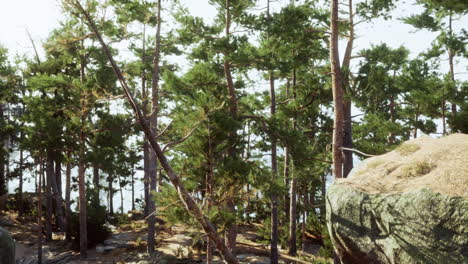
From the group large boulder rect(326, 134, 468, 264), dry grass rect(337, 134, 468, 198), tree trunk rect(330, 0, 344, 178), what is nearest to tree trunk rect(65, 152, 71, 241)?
tree trunk rect(330, 0, 344, 178)

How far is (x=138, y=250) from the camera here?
1573 cm

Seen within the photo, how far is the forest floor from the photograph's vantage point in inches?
565

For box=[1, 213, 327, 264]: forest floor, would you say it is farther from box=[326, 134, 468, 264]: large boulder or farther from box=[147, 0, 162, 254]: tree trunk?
box=[326, 134, 468, 264]: large boulder

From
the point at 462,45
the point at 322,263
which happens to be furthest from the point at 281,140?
the point at 462,45

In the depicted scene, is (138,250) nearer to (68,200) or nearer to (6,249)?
(68,200)

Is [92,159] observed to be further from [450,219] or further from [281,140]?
[450,219]

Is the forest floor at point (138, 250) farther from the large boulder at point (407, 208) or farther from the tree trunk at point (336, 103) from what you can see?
the large boulder at point (407, 208)

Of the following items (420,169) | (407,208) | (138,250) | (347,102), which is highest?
(347,102)

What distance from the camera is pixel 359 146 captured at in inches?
544

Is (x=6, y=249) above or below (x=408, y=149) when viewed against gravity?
below

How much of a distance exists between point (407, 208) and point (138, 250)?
1336cm

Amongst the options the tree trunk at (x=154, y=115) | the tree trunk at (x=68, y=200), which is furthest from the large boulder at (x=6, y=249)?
the tree trunk at (x=68, y=200)

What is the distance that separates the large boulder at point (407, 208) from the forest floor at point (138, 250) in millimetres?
6398

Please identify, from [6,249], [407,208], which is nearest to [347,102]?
[407,208]
